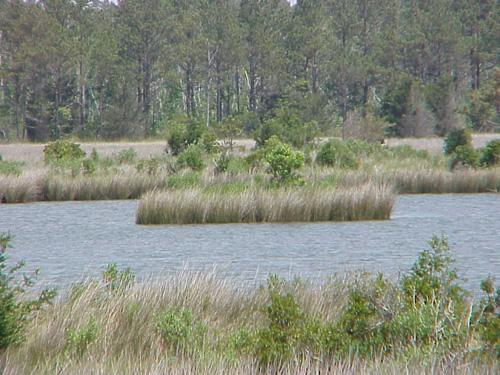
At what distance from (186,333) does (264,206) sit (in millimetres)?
15119

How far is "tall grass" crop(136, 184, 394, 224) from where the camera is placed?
1004 inches

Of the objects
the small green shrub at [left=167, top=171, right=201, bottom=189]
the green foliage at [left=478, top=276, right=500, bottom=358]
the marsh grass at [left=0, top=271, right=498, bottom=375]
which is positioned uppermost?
the green foliage at [left=478, top=276, right=500, bottom=358]

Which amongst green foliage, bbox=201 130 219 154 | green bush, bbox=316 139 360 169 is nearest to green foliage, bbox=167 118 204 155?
green foliage, bbox=201 130 219 154

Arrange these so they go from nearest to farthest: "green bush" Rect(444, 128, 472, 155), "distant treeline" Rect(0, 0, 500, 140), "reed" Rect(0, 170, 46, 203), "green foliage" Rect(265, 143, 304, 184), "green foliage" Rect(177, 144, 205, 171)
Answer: "green foliage" Rect(265, 143, 304, 184)
"reed" Rect(0, 170, 46, 203)
"green foliage" Rect(177, 144, 205, 171)
"green bush" Rect(444, 128, 472, 155)
"distant treeline" Rect(0, 0, 500, 140)

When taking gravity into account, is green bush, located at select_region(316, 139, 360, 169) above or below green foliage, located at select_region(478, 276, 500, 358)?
below

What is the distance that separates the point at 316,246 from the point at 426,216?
23.6 ft

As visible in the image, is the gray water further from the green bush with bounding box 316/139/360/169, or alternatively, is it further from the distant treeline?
the distant treeline

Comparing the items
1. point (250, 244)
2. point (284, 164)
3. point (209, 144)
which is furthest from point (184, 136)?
point (250, 244)

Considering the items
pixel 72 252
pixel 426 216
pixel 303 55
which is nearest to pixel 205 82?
pixel 303 55

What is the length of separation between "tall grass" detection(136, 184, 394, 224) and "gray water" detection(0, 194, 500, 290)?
1.08 ft

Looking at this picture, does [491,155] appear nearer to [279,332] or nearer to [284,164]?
[284,164]

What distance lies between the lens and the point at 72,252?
21703 mm

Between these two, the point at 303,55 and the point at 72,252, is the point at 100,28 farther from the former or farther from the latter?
the point at 72,252

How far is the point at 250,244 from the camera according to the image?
73.0 feet
